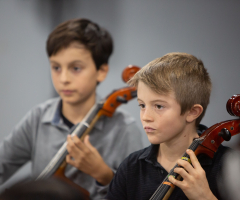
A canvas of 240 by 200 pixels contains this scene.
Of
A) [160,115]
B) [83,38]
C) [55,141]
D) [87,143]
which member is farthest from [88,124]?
[160,115]

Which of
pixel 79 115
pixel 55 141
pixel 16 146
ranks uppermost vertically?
pixel 79 115

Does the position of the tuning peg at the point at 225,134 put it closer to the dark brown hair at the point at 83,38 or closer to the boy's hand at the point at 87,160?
the boy's hand at the point at 87,160

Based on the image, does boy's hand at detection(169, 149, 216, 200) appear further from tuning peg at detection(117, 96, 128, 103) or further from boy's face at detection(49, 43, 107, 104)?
boy's face at detection(49, 43, 107, 104)

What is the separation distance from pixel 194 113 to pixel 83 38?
56cm

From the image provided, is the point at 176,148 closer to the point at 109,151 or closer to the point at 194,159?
the point at 194,159

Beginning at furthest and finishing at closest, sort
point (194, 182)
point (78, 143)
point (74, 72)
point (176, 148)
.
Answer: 1. point (74, 72)
2. point (78, 143)
3. point (176, 148)
4. point (194, 182)

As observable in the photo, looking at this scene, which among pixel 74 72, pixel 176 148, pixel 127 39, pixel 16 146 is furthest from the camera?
pixel 127 39

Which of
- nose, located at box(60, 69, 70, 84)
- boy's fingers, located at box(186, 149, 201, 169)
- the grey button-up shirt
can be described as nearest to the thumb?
the grey button-up shirt

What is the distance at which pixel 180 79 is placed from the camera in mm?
635

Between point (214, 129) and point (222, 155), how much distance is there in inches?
2.6

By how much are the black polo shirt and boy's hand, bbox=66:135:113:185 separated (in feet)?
0.62

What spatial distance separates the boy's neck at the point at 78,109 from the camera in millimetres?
1110

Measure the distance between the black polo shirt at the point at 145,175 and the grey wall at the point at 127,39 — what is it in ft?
0.82

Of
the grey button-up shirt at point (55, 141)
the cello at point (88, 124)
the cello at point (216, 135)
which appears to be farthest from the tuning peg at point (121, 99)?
the cello at point (216, 135)
